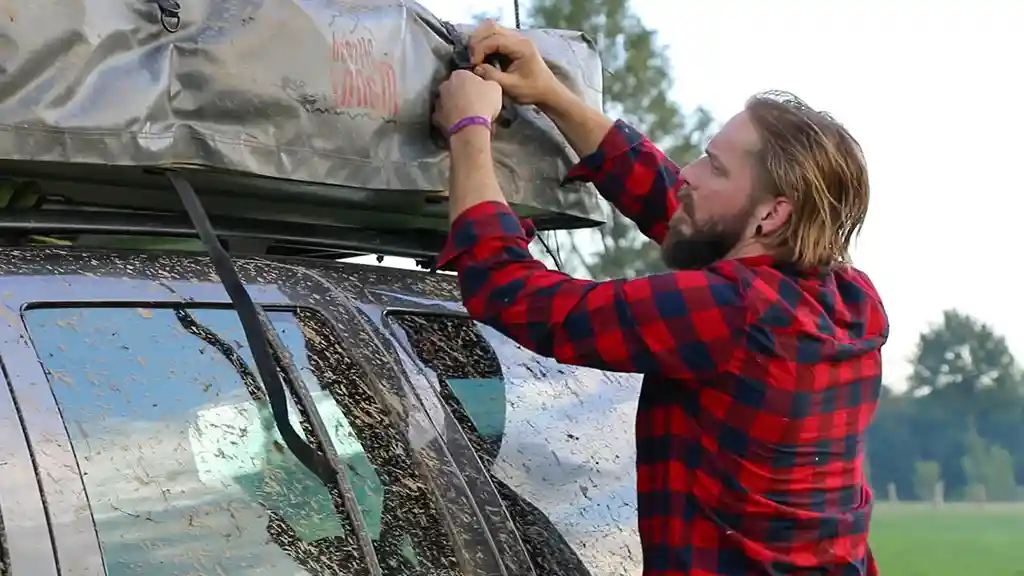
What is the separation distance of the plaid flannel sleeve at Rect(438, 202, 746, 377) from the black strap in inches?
13.2

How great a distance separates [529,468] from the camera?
83.4 inches

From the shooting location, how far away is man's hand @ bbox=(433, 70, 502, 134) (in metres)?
2.08

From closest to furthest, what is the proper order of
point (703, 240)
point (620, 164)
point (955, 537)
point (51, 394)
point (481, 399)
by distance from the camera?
point (51, 394) → point (703, 240) → point (481, 399) → point (620, 164) → point (955, 537)

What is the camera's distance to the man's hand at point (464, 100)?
6.83 ft

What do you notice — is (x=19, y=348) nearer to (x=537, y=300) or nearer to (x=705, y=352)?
(x=537, y=300)

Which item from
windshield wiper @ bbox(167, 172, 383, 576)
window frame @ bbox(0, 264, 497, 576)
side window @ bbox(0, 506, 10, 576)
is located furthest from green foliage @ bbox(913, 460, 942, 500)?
side window @ bbox(0, 506, 10, 576)

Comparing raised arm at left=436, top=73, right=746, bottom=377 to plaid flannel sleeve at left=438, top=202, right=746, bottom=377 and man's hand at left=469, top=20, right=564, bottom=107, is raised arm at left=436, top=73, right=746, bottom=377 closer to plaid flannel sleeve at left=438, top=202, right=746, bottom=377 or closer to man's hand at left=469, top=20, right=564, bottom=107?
plaid flannel sleeve at left=438, top=202, right=746, bottom=377

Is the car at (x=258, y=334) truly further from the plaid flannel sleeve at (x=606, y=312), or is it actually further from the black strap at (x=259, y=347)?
the plaid flannel sleeve at (x=606, y=312)

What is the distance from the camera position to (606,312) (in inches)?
72.4

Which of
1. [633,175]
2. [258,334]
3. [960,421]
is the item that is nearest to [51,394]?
[258,334]

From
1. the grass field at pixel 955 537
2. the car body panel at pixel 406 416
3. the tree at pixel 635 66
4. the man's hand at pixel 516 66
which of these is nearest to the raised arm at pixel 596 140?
the man's hand at pixel 516 66

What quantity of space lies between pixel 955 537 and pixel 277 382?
30.9m

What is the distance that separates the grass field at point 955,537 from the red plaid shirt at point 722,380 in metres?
24.4

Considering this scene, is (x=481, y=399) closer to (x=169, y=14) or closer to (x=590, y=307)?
(x=590, y=307)
